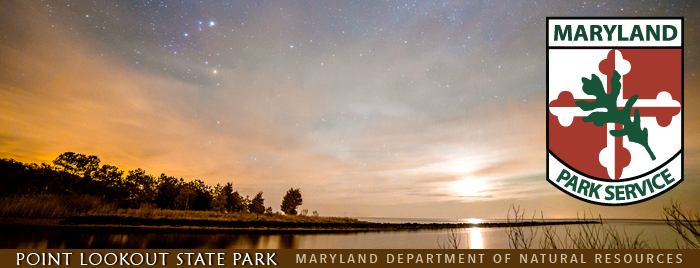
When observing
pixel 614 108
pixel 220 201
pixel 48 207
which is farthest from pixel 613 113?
pixel 220 201

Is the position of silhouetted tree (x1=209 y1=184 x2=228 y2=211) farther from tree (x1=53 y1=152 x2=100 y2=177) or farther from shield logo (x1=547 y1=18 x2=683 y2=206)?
shield logo (x1=547 y1=18 x2=683 y2=206)

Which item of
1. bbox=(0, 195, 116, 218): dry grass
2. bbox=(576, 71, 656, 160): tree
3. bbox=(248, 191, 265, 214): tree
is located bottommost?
bbox=(248, 191, 265, 214): tree

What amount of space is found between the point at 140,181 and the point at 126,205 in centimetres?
739

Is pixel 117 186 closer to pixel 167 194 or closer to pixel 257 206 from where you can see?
pixel 167 194

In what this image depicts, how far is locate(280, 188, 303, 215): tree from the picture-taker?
50969 millimetres

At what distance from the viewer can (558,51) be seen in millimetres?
6281

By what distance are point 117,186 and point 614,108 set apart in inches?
2175

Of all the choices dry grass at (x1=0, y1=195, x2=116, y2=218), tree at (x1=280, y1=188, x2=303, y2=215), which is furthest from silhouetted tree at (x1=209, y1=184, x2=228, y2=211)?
dry grass at (x1=0, y1=195, x2=116, y2=218)

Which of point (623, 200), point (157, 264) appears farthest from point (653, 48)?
point (157, 264)

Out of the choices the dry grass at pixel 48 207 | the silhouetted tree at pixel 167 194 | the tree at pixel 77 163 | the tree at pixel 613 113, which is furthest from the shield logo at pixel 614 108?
the tree at pixel 77 163

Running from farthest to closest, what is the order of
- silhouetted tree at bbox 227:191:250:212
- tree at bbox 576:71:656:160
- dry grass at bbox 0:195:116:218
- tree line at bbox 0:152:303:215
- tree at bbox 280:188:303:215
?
1. tree at bbox 280:188:303:215
2. silhouetted tree at bbox 227:191:250:212
3. tree line at bbox 0:152:303:215
4. dry grass at bbox 0:195:116:218
5. tree at bbox 576:71:656:160

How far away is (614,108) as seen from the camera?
531 cm

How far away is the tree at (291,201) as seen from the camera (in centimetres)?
5097

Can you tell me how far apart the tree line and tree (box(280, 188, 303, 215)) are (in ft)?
12.2
